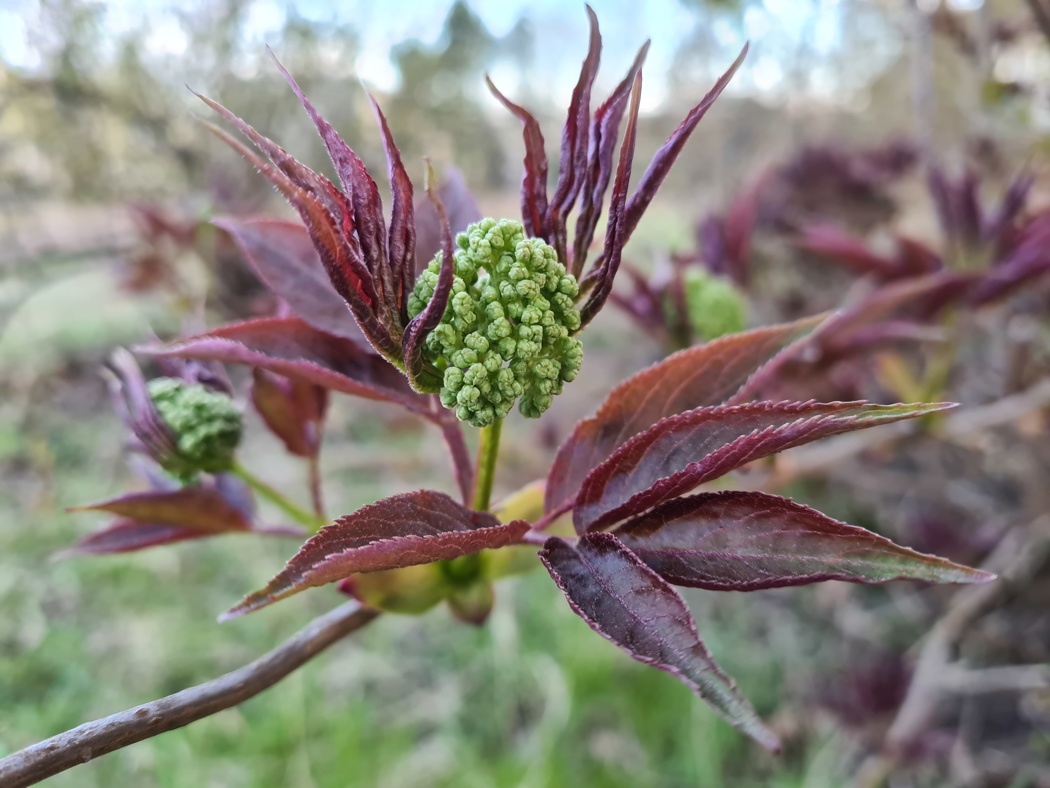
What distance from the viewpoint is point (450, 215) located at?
1.73 ft

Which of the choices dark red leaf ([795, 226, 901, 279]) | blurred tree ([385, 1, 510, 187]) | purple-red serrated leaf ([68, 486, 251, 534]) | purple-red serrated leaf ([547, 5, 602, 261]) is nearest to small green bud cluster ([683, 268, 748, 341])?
dark red leaf ([795, 226, 901, 279])

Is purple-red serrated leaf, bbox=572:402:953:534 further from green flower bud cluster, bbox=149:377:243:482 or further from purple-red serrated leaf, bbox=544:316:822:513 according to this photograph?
green flower bud cluster, bbox=149:377:243:482

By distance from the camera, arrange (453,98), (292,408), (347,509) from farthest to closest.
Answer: (453,98) → (347,509) → (292,408)

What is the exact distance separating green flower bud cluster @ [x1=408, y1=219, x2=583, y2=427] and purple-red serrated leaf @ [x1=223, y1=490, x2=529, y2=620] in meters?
0.05

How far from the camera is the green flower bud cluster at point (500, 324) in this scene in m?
0.36

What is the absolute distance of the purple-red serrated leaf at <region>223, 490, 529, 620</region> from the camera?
303mm

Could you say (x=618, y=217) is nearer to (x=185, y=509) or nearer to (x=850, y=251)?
(x=185, y=509)

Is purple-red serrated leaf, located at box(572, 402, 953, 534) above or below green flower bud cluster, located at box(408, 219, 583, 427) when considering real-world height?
below

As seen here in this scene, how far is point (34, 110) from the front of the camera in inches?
98.4

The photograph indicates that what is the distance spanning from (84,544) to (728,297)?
64cm

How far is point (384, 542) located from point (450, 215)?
0.29 metres

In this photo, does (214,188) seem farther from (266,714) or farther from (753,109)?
(753,109)

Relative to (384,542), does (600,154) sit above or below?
above

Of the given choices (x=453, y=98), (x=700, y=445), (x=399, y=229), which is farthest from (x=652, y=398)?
(x=453, y=98)
